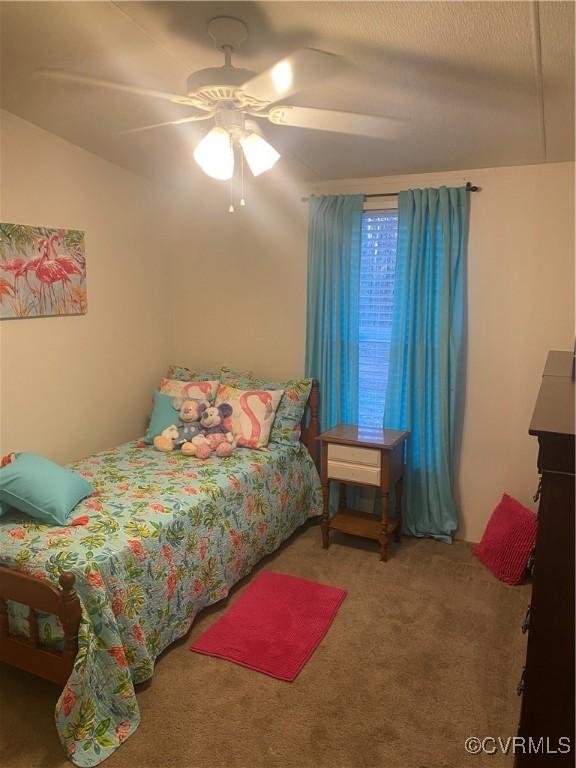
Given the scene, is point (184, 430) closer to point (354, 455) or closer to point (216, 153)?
point (354, 455)

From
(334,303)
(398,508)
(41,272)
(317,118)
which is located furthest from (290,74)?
(398,508)

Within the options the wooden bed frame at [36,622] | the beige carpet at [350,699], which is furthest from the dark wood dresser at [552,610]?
the wooden bed frame at [36,622]

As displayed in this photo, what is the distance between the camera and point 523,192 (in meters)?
3.06

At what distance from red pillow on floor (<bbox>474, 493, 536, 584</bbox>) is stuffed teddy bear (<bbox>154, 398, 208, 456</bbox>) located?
1839 millimetres

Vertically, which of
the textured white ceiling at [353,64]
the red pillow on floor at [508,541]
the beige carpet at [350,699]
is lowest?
the beige carpet at [350,699]

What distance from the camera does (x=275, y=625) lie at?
256 cm

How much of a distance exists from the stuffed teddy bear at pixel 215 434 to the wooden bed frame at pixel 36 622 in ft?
4.27

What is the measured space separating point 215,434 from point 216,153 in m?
1.77

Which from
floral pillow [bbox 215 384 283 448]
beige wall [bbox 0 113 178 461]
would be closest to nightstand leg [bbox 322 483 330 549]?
floral pillow [bbox 215 384 283 448]

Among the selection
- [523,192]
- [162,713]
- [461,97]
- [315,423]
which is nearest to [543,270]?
[523,192]

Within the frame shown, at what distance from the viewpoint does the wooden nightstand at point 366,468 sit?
3104 millimetres

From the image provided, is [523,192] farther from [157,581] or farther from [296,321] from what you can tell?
[157,581]

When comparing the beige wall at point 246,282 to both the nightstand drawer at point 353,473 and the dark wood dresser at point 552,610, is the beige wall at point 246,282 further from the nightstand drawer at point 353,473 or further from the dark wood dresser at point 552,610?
the dark wood dresser at point 552,610

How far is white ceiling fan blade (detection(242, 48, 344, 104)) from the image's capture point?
1.50 metres
